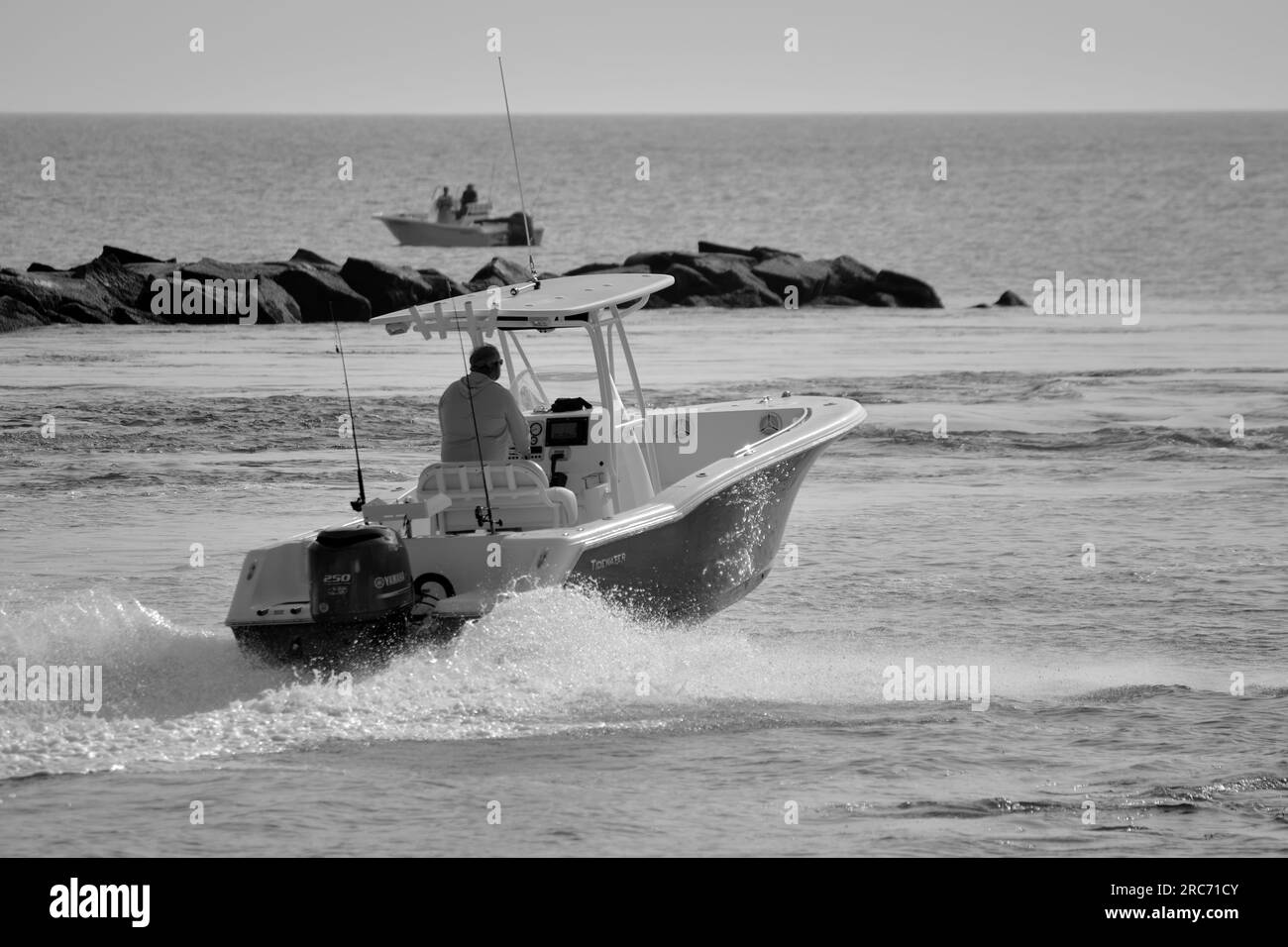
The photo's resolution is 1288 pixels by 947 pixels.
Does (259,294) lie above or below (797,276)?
below

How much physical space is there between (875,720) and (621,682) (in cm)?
124

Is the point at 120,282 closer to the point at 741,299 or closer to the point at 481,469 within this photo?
the point at 741,299

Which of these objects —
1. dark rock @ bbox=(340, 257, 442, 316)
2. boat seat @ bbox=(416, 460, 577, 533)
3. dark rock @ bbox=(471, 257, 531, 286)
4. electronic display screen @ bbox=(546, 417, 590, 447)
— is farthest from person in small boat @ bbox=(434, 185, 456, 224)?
boat seat @ bbox=(416, 460, 577, 533)

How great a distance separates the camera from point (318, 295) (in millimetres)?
28969

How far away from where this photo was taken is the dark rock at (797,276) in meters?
33.1

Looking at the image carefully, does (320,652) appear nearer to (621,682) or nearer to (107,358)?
(621,682)

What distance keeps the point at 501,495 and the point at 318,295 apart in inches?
820

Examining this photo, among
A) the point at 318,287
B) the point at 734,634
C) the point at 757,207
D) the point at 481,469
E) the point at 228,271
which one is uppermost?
the point at 757,207

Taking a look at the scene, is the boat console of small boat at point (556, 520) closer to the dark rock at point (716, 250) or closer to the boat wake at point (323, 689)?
the boat wake at point (323, 689)

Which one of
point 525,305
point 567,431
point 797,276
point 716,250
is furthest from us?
point 716,250

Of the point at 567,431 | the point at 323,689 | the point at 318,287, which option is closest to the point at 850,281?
the point at 318,287

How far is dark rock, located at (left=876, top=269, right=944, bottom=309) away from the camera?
110ft

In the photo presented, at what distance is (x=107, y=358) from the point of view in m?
22.6

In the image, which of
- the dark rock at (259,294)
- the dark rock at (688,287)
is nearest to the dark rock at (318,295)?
the dark rock at (259,294)
